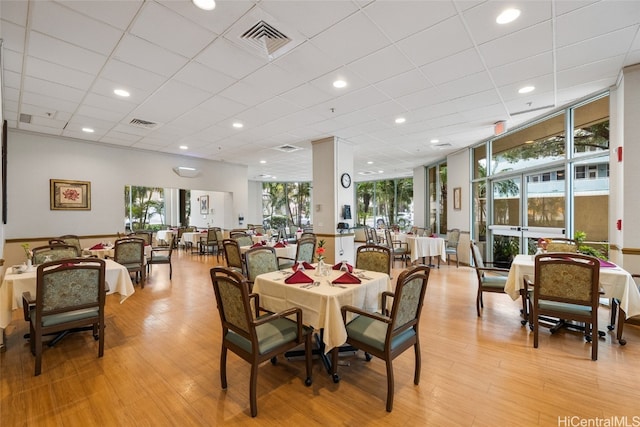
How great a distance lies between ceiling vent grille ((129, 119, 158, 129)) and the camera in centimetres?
540

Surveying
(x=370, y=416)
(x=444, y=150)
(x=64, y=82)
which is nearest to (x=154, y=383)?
(x=370, y=416)

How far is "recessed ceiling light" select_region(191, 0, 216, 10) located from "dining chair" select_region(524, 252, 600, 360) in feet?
12.7

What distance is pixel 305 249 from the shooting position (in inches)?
197

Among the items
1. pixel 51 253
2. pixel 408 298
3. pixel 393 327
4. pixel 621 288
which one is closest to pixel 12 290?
pixel 51 253

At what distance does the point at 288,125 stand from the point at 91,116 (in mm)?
3493

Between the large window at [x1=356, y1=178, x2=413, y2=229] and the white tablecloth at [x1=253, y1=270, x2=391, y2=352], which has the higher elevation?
the large window at [x1=356, y1=178, x2=413, y2=229]

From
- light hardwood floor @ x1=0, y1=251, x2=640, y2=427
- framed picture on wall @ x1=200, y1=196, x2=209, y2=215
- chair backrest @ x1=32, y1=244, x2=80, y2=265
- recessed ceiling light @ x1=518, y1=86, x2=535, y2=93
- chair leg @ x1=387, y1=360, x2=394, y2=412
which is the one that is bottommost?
light hardwood floor @ x1=0, y1=251, x2=640, y2=427

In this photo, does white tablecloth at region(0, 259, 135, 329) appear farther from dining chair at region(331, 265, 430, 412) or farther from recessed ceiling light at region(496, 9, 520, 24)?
recessed ceiling light at region(496, 9, 520, 24)

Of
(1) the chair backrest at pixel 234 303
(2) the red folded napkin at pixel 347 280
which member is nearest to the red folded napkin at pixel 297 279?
(2) the red folded napkin at pixel 347 280

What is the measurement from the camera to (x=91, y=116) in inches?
200

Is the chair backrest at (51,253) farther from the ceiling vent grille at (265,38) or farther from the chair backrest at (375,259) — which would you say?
the chair backrest at (375,259)

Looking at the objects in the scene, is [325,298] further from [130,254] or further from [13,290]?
[130,254]

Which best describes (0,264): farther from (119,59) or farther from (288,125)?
(288,125)

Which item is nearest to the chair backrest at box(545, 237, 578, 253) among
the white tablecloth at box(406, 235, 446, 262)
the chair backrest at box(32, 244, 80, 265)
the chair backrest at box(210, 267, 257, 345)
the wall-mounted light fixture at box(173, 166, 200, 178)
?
the white tablecloth at box(406, 235, 446, 262)
